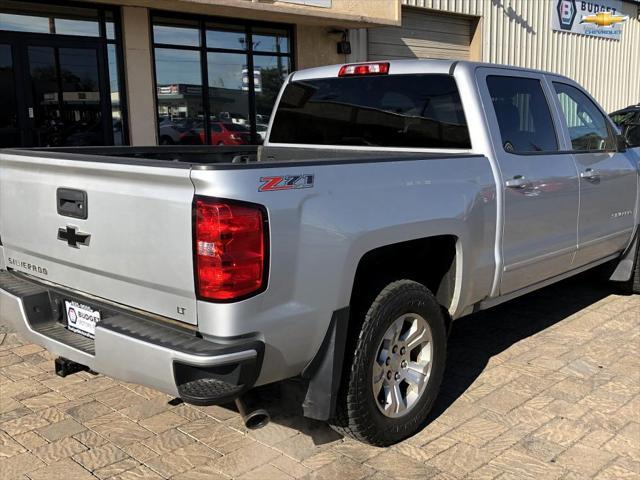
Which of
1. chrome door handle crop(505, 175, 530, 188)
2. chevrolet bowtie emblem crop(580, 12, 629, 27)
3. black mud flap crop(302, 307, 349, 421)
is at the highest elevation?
chevrolet bowtie emblem crop(580, 12, 629, 27)

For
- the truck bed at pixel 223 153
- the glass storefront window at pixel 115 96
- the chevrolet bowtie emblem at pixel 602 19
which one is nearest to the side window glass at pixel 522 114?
the truck bed at pixel 223 153

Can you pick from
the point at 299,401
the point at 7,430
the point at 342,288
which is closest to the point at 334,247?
the point at 342,288

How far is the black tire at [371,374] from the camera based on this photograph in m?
3.07

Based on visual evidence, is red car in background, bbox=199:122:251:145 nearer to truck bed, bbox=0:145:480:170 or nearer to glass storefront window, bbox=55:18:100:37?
glass storefront window, bbox=55:18:100:37

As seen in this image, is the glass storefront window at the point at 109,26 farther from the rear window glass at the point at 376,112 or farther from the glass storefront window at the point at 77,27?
the rear window glass at the point at 376,112

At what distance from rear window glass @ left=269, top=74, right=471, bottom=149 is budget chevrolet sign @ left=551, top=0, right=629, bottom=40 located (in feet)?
44.8

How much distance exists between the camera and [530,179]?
4004mm

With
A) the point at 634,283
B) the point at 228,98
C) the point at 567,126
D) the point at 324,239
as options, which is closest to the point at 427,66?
the point at 567,126

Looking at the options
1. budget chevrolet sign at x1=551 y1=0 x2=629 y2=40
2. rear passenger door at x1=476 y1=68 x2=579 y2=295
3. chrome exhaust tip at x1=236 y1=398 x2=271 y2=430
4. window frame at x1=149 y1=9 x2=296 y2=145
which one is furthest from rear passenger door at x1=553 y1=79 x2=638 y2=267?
budget chevrolet sign at x1=551 y1=0 x2=629 y2=40

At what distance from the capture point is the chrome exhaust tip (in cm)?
281

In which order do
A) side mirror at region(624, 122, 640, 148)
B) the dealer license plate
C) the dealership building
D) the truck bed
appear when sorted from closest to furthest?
1. the dealer license plate
2. the truck bed
3. side mirror at region(624, 122, 640, 148)
4. the dealership building

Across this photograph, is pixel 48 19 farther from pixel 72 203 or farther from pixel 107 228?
pixel 107 228

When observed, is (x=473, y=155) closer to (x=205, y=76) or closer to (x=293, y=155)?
(x=293, y=155)

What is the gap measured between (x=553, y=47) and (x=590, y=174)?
1318cm
